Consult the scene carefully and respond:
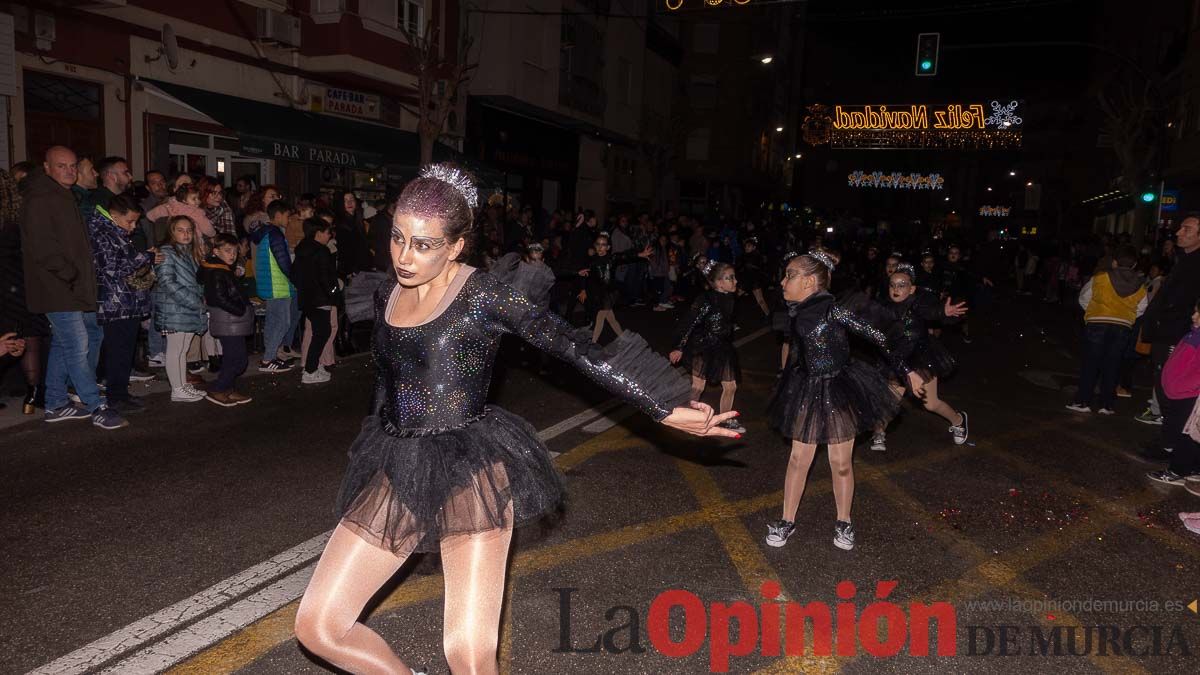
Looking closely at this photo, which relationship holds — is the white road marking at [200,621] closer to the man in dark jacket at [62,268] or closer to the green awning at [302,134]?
the man in dark jacket at [62,268]

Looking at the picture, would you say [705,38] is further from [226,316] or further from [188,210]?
[226,316]

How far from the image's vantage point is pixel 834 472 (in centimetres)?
512

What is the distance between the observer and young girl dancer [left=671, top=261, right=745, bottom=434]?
26.2ft

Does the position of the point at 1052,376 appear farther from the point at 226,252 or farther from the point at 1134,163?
the point at 1134,163

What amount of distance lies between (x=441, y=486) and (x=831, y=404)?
10.1 feet

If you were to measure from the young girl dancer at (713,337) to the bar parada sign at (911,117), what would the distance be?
184ft

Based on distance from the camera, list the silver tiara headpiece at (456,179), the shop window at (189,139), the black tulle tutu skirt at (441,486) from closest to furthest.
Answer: the black tulle tutu skirt at (441,486) < the silver tiara headpiece at (456,179) < the shop window at (189,139)

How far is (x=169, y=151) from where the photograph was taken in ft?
51.6

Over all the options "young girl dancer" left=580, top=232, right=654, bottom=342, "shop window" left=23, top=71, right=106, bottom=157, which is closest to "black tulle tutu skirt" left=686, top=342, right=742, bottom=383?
"young girl dancer" left=580, top=232, right=654, bottom=342

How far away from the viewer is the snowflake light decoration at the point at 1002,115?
55.1 meters

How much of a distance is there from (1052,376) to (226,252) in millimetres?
11414

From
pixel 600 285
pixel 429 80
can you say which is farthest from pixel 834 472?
pixel 429 80

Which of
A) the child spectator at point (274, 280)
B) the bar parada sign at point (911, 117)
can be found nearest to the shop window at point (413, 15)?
the child spectator at point (274, 280)

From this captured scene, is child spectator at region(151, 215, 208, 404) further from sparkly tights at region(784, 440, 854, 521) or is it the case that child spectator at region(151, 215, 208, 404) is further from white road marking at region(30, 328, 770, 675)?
sparkly tights at region(784, 440, 854, 521)
